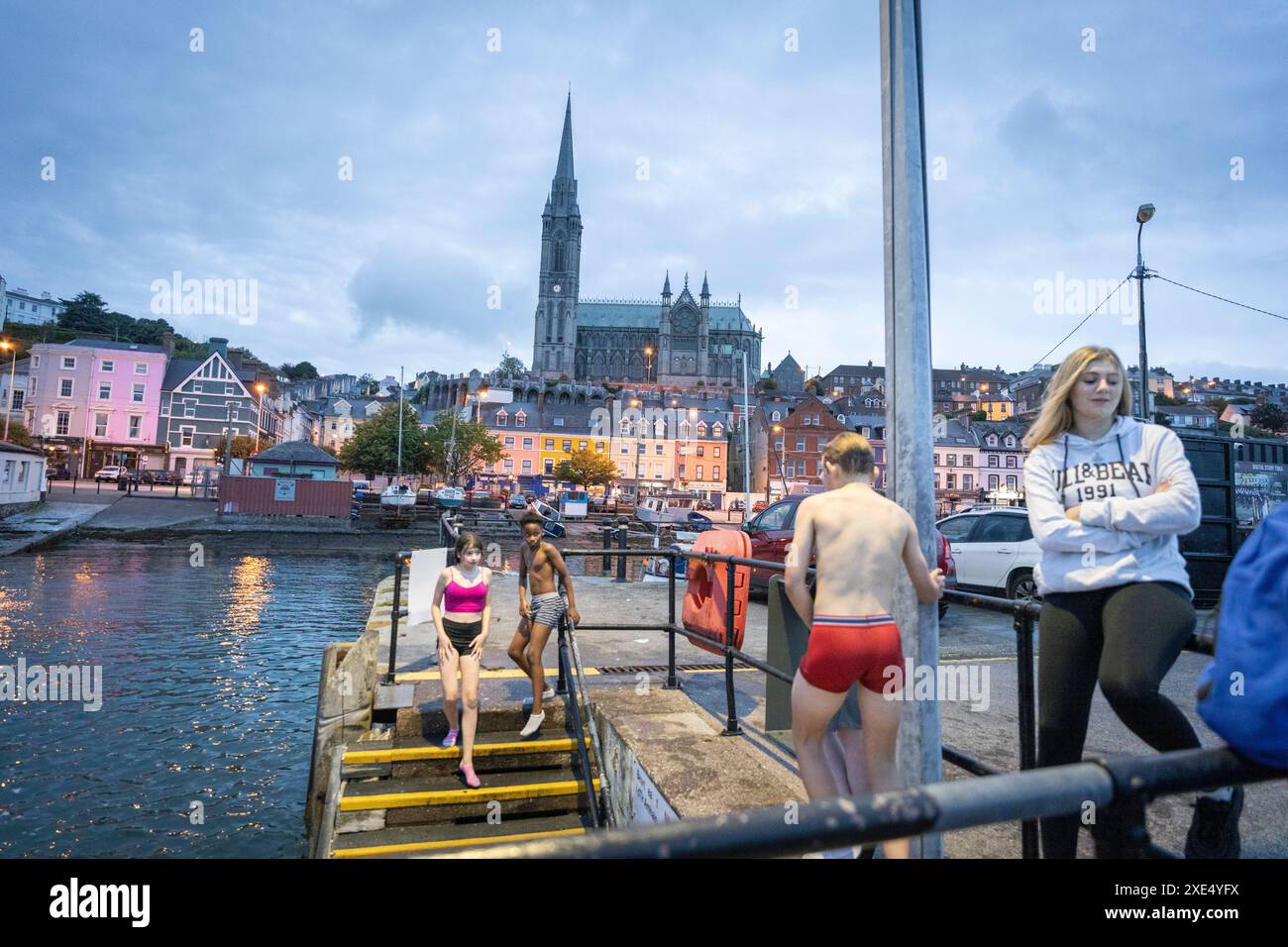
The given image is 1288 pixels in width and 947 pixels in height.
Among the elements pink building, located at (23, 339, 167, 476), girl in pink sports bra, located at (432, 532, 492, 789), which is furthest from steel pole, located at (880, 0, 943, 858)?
pink building, located at (23, 339, 167, 476)

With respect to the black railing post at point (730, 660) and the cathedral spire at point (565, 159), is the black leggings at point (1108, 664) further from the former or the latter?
the cathedral spire at point (565, 159)

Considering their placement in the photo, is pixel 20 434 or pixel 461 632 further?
pixel 20 434

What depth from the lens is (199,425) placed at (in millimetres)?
62625

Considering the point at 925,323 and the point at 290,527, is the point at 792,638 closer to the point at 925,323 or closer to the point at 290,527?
A: the point at 925,323

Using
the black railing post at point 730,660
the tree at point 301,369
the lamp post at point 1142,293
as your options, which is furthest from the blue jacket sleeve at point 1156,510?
the tree at point 301,369

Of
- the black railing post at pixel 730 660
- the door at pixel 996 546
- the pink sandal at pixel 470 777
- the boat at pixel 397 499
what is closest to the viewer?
the black railing post at pixel 730 660

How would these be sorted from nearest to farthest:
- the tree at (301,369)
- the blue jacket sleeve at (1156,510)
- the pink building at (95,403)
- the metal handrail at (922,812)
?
the metal handrail at (922,812), the blue jacket sleeve at (1156,510), the pink building at (95,403), the tree at (301,369)

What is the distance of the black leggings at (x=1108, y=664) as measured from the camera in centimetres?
215

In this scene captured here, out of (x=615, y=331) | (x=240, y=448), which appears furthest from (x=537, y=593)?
(x=615, y=331)

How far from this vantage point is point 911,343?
2.56 meters

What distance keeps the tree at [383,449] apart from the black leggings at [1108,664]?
62.9 m

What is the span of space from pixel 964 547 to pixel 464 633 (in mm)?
8963

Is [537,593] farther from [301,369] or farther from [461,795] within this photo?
[301,369]
